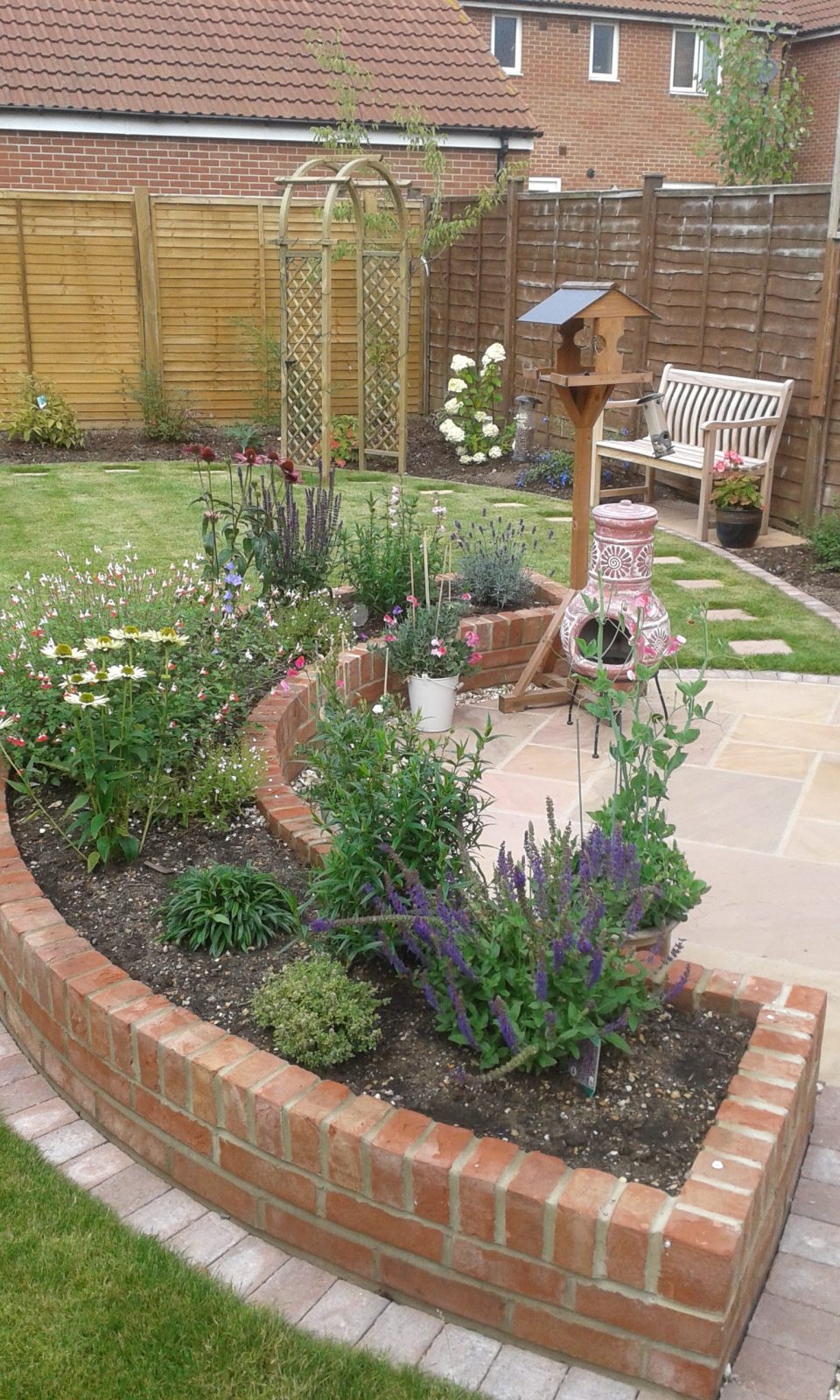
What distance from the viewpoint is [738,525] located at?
821cm

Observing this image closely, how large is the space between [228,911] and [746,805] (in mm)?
2240

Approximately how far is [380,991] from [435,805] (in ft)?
1.44

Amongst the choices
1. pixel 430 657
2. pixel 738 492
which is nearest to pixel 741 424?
pixel 738 492

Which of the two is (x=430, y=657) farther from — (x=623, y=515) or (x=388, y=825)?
(x=388, y=825)

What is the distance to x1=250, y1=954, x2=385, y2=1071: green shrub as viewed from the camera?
256 cm

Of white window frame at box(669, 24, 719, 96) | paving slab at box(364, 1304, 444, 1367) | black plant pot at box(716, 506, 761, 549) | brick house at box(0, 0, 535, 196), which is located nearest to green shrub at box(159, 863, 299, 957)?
paving slab at box(364, 1304, 444, 1367)

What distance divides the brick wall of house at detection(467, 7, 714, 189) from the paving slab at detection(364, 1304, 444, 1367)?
872 inches

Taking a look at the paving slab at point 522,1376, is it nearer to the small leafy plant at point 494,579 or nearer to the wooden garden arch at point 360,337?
the small leafy plant at point 494,579

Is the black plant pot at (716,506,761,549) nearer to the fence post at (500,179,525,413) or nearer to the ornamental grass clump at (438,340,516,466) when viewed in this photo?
the ornamental grass clump at (438,340,516,466)

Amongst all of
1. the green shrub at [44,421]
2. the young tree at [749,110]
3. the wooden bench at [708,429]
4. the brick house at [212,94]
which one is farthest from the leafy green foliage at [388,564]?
the young tree at [749,110]

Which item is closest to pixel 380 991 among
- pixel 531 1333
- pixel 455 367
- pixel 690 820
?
pixel 531 1333

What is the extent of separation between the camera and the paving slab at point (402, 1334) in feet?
7.16

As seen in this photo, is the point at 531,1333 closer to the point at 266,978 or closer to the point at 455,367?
the point at 266,978

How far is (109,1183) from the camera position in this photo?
2.61 metres
